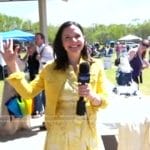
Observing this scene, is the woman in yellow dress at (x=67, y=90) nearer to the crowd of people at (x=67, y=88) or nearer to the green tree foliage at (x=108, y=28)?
the crowd of people at (x=67, y=88)

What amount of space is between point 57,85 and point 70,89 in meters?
0.07

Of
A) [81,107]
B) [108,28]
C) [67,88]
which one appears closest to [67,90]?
[67,88]

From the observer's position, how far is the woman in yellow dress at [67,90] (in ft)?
8.62

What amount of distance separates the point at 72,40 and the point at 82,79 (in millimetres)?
282

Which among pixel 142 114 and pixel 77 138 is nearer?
pixel 77 138

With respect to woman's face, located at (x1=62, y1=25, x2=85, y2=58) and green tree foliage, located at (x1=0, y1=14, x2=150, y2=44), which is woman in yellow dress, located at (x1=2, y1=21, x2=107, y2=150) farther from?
green tree foliage, located at (x1=0, y1=14, x2=150, y2=44)

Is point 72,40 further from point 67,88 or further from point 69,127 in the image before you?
point 69,127

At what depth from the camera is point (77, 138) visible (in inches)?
104

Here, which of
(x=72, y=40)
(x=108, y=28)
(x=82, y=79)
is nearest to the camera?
(x=82, y=79)

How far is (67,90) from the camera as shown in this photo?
8.68ft

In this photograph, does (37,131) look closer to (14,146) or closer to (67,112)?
(14,146)

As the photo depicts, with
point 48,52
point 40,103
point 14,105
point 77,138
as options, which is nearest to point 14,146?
point 14,105

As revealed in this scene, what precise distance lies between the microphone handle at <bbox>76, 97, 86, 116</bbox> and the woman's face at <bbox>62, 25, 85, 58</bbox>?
30 cm

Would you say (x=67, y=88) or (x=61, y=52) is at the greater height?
(x=61, y=52)
